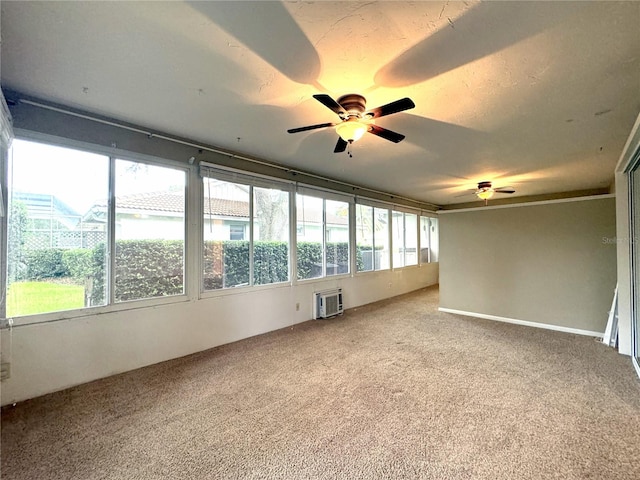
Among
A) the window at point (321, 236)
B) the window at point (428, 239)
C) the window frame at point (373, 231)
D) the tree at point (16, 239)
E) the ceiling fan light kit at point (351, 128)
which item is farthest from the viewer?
the window at point (428, 239)

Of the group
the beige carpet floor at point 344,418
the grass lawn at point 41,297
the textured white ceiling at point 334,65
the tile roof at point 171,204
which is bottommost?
the beige carpet floor at point 344,418

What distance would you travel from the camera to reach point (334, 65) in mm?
2025

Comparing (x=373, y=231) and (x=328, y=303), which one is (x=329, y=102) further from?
(x=373, y=231)

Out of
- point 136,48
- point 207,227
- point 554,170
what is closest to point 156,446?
point 207,227

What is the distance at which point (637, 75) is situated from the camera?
2109mm

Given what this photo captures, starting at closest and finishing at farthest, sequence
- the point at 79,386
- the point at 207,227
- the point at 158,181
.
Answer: the point at 79,386, the point at 158,181, the point at 207,227

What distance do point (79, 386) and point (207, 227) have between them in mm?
2045

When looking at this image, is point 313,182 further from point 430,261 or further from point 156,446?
point 430,261

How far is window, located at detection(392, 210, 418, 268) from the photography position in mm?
7422

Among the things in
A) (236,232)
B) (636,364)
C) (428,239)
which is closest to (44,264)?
(236,232)

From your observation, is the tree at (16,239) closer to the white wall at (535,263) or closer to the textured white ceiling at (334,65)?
the textured white ceiling at (334,65)

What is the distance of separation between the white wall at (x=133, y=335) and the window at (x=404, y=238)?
10.8 ft

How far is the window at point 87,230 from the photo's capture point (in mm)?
2520

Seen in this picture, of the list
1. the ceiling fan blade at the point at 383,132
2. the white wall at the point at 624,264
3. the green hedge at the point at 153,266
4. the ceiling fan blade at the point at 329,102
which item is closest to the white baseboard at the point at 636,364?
the white wall at the point at 624,264
